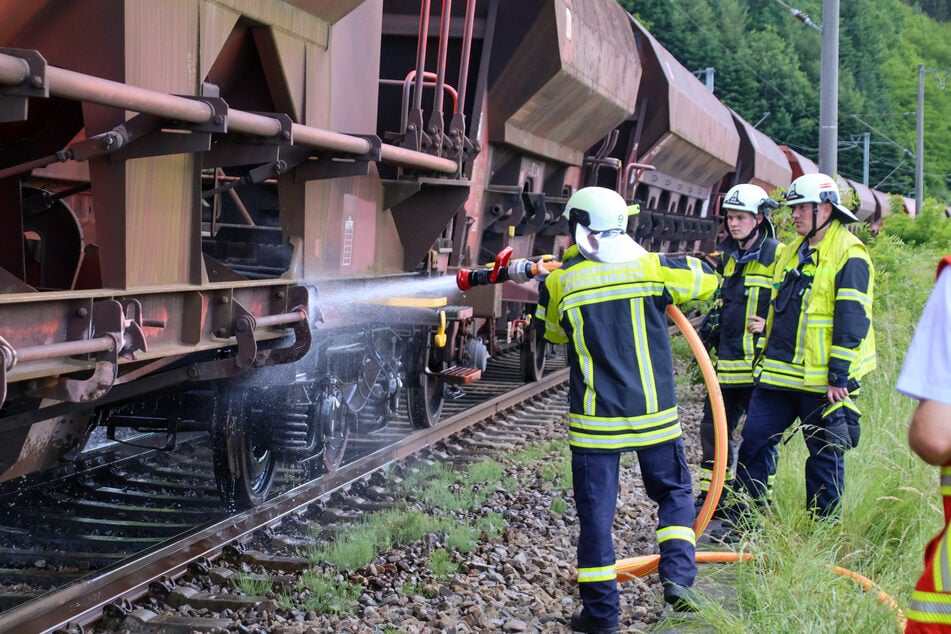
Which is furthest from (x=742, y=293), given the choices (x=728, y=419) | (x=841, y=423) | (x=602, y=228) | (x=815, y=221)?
(x=602, y=228)

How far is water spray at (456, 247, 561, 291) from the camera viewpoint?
190 inches

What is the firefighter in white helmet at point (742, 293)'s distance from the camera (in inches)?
244

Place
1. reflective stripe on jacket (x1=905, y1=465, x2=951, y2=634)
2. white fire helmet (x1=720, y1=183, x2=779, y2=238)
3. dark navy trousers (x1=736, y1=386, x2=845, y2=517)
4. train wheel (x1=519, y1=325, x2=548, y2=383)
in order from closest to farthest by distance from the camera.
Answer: reflective stripe on jacket (x1=905, y1=465, x2=951, y2=634), dark navy trousers (x1=736, y1=386, x2=845, y2=517), white fire helmet (x1=720, y1=183, x2=779, y2=238), train wheel (x1=519, y1=325, x2=548, y2=383)

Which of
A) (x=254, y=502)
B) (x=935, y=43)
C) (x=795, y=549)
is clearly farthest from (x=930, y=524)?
(x=935, y=43)

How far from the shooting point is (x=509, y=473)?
778cm

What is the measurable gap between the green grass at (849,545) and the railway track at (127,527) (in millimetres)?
2370

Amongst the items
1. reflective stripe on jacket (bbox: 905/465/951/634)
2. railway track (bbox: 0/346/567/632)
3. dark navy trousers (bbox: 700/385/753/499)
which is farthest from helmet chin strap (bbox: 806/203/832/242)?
reflective stripe on jacket (bbox: 905/465/951/634)

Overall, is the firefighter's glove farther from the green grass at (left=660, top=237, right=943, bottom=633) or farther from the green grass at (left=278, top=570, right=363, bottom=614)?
the green grass at (left=278, top=570, right=363, bottom=614)

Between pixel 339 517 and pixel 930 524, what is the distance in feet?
10.8

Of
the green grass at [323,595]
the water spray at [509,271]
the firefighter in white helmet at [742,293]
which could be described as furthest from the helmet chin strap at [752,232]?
the green grass at [323,595]

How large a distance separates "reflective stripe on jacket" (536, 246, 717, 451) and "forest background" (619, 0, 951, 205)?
43.8 m

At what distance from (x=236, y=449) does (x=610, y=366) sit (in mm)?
2867

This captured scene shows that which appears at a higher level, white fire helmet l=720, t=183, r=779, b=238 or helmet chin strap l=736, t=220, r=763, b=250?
white fire helmet l=720, t=183, r=779, b=238

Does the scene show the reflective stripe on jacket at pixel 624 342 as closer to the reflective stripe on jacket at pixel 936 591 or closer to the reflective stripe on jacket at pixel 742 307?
the reflective stripe on jacket at pixel 742 307
